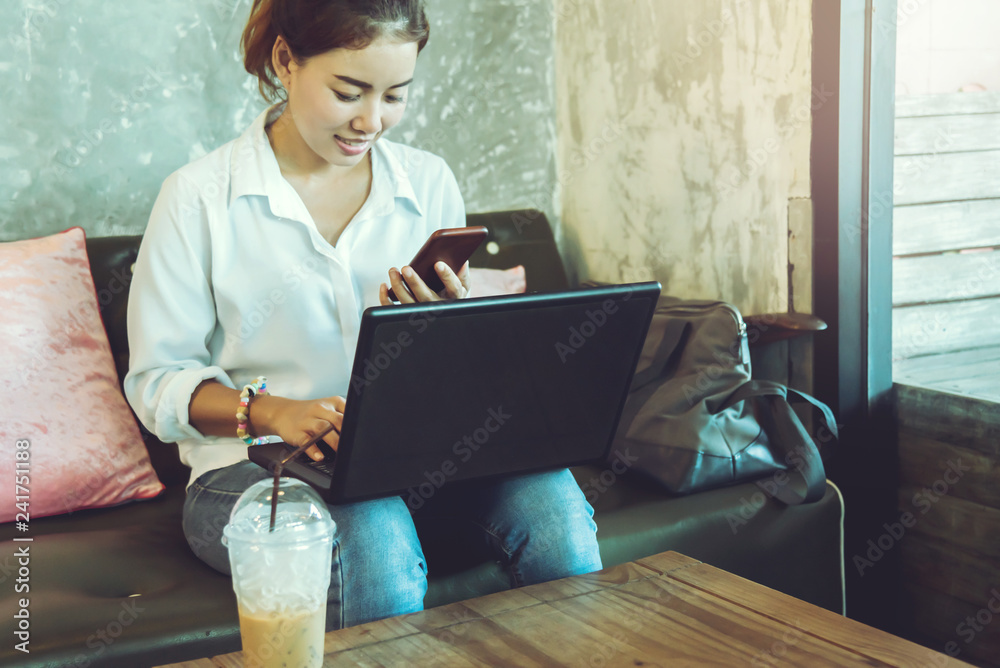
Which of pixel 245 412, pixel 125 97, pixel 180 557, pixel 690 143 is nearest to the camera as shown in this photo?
pixel 245 412

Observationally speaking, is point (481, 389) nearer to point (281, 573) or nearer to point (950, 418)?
point (281, 573)

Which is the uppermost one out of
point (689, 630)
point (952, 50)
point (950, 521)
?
point (952, 50)

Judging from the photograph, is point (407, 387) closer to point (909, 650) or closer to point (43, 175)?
point (909, 650)

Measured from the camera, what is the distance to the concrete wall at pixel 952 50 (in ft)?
5.07

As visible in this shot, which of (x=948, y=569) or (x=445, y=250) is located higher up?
(x=445, y=250)

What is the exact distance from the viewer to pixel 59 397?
51.2 inches

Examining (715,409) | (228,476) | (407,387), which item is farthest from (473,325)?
(715,409)

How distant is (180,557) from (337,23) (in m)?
0.71

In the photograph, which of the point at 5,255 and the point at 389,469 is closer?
the point at 389,469

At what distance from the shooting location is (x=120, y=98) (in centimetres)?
165

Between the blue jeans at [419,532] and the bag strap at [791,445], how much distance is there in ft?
1.58

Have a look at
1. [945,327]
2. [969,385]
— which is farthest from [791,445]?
[945,327]

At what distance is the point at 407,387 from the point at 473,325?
0.25 ft

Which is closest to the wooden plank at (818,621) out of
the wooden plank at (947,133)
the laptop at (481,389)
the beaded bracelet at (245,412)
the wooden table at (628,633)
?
the wooden table at (628,633)
